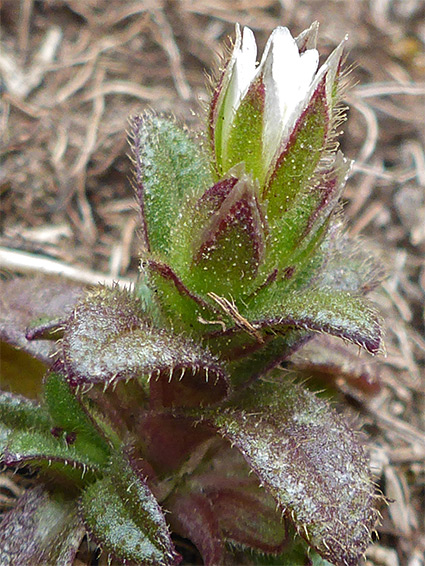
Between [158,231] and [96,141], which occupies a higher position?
[158,231]

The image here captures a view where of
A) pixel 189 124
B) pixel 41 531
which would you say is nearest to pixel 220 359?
pixel 41 531

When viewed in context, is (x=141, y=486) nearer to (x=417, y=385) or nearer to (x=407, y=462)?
(x=407, y=462)

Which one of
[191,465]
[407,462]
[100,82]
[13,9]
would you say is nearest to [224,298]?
[191,465]

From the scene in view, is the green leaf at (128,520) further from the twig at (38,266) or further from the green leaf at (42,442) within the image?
the twig at (38,266)

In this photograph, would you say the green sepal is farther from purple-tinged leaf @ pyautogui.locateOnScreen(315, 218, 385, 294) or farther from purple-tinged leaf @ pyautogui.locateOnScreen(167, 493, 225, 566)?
purple-tinged leaf @ pyautogui.locateOnScreen(167, 493, 225, 566)

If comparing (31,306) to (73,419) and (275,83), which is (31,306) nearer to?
(73,419)

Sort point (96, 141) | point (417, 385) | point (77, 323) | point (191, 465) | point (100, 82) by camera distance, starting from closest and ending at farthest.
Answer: point (77, 323) < point (191, 465) < point (417, 385) < point (96, 141) < point (100, 82)

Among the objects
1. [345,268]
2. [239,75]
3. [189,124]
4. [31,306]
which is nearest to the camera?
[239,75]
